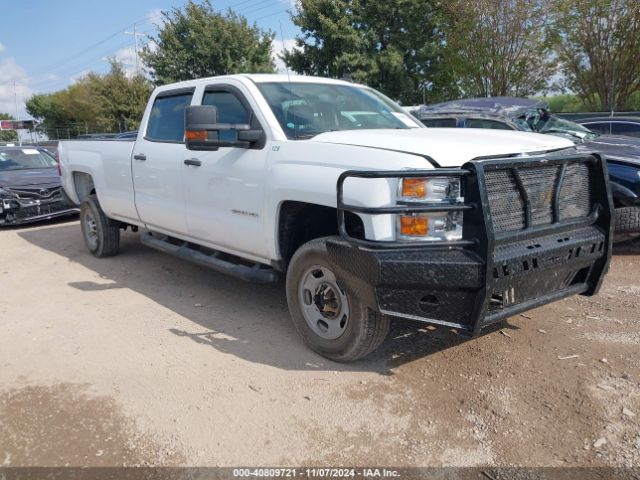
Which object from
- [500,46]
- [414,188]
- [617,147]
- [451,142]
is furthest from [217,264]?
[500,46]

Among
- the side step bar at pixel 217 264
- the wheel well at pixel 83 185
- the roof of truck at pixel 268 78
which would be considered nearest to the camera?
the side step bar at pixel 217 264

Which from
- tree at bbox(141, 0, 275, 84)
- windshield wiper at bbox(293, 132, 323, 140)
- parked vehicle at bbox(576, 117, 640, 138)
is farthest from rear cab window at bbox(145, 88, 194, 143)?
tree at bbox(141, 0, 275, 84)

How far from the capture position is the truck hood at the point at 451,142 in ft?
10.6

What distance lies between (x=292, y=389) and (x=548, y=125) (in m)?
7.38

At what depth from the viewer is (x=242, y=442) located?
2.92 meters

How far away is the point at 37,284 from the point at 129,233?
8.58 ft

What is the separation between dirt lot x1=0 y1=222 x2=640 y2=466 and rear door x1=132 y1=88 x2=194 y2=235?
0.87 metres

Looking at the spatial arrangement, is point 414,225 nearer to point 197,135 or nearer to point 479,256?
point 479,256

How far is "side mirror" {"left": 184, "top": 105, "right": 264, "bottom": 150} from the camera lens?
3.87 m

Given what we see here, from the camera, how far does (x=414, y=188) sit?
3.10 meters

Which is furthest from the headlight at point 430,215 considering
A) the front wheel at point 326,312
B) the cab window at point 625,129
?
the cab window at point 625,129

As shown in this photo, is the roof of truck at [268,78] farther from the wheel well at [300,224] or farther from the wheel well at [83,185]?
the wheel well at [83,185]

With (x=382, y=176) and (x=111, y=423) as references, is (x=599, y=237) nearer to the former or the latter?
(x=382, y=176)

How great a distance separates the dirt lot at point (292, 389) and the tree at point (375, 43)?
19.2m
